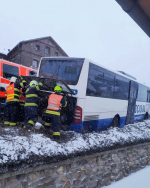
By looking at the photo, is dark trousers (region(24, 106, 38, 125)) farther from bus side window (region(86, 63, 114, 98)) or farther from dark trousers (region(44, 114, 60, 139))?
bus side window (region(86, 63, 114, 98))

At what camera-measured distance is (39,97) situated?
219 inches

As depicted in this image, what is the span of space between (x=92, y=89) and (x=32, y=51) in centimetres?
2267

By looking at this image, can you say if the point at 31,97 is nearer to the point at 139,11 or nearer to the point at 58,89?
the point at 58,89

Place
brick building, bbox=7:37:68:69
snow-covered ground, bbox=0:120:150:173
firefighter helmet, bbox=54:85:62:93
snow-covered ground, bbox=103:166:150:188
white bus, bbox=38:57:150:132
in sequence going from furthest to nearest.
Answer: brick building, bbox=7:37:68:69 → white bus, bbox=38:57:150:132 → snow-covered ground, bbox=103:166:150:188 → firefighter helmet, bbox=54:85:62:93 → snow-covered ground, bbox=0:120:150:173

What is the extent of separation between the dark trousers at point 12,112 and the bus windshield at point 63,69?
5.87 ft

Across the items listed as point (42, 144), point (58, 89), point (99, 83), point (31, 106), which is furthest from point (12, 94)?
point (99, 83)

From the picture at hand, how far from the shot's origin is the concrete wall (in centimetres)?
326

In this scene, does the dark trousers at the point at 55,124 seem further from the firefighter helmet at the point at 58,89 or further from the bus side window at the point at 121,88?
the bus side window at the point at 121,88

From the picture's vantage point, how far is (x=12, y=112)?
5.52m

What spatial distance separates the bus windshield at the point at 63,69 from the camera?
5844mm

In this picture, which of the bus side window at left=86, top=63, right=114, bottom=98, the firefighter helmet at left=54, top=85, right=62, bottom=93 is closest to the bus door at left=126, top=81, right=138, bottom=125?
the bus side window at left=86, top=63, right=114, bottom=98

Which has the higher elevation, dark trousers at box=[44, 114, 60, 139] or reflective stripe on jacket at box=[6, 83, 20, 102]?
reflective stripe on jacket at box=[6, 83, 20, 102]

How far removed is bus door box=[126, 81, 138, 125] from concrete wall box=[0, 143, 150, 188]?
3126 mm

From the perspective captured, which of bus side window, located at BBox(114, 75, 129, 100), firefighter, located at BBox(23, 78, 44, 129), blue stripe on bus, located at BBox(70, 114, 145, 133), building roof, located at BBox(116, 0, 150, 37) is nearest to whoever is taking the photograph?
building roof, located at BBox(116, 0, 150, 37)
